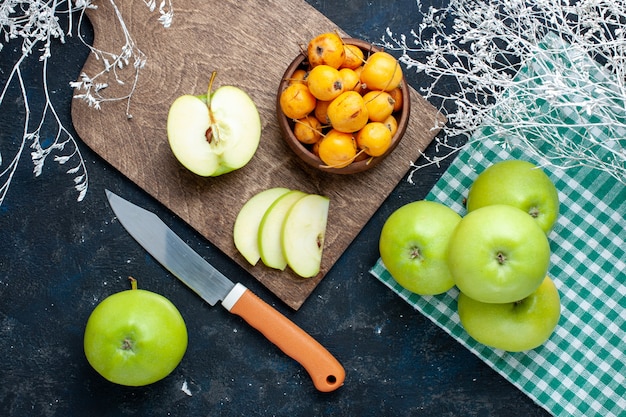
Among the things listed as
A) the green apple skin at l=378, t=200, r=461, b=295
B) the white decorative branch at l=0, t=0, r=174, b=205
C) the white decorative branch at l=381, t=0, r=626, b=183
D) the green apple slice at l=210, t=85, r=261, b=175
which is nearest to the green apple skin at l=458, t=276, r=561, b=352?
the green apple skin at l=378, t=200, r=461, b=295

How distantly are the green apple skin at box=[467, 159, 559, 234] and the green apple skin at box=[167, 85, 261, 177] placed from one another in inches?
15.4

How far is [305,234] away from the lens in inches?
50.7

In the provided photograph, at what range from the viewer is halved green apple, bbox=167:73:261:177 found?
1229 millimetres

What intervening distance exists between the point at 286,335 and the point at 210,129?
0.37m

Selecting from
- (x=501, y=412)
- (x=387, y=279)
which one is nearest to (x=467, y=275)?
(x=387, y=279)

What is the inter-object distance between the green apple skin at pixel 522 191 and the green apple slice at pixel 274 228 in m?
0.31

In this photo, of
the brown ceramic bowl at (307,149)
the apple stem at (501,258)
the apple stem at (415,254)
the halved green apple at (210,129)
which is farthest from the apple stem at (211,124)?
the apple stem at (501,258)

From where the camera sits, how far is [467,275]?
1.09 m

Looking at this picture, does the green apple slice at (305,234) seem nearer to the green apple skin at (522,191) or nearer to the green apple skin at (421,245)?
the green apple skin at (421,245)

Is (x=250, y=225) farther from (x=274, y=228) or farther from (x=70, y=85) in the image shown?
(x=70, y=85)

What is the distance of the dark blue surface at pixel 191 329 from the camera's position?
1329 mm

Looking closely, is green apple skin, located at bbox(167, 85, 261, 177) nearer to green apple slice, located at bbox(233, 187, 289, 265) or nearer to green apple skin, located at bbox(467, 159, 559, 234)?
green apple slice, located at bbox(233, 187, 289, 265)

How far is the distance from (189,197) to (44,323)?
344mm

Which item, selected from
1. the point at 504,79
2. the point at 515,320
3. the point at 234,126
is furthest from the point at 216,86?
the point at 515,320
